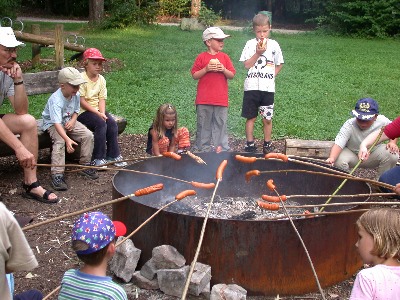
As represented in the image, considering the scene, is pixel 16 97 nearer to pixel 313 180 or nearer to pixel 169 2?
pixel 313 180

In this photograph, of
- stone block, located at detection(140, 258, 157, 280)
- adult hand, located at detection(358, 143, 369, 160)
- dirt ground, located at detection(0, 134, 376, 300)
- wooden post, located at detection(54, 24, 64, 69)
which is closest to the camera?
stone block, located at detection(140, 258, 157, 280)

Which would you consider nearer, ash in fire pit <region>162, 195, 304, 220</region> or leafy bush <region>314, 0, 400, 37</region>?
ash in fire pit <region>162, 195, 304, 220</region>

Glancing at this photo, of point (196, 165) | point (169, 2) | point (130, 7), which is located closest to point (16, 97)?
point (196, 165)

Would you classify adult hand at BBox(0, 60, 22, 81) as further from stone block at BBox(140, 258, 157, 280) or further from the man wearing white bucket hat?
stone block at BBox(140, 258, 157, 280)

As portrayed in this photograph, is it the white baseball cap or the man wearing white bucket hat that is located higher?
the white baseball cap

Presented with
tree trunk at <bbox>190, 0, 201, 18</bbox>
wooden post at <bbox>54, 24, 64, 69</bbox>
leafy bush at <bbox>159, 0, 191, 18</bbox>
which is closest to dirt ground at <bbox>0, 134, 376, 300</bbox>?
wooden post at <bbox>54, 24, 64, 69</bbox>

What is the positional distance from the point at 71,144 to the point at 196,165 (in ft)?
4.49

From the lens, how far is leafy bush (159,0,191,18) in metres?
23.5

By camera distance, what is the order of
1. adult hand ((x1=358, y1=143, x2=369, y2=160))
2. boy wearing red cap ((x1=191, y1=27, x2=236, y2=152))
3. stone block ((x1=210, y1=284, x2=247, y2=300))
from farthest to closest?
boy wearing red cap ((x1=191, y1=27, x2=236, y2=152)) → adult hand ((x1=358, y1=143, x2=369, y2=160)) → stone block ((x1=210, y1=284, x2=247, y2=300))

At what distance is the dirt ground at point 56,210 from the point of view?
427cm

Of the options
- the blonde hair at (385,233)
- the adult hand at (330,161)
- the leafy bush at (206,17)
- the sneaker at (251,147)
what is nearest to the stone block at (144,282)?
the blonde hair at (385,233)

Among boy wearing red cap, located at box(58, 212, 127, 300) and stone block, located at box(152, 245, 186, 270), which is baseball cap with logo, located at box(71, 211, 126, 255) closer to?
boy wearing red cap, located at box(58, 212, 127, 300)

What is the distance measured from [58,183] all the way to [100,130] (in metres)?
0.80

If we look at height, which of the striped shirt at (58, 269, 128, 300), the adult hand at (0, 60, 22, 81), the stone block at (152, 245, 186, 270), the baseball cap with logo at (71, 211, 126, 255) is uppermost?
the adult hand at (0, 60, 22, 81)
